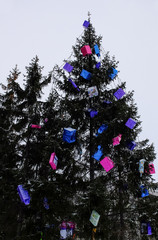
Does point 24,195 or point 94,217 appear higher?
point 24,195

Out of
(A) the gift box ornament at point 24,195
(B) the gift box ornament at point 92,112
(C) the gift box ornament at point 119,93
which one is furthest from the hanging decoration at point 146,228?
(C) the gift box ornament at point 119,93

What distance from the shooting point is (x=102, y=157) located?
23.0 ft

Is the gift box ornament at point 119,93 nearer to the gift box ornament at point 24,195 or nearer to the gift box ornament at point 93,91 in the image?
the gift box ornament at point 93,91

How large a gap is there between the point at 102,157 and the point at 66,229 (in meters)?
2.83

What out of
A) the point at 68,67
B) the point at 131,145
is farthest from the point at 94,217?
the point at 68,67

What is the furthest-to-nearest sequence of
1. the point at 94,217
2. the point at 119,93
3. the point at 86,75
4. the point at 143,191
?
the point at 86,75
the point at 119,93
the point at 143,191
the point at 94,217

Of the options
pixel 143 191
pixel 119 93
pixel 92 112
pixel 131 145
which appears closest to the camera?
pixel 143 191

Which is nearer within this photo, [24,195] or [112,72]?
[24,195]

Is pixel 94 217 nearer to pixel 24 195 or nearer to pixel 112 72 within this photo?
pixel 24 195

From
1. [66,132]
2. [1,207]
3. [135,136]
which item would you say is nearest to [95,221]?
[66,132]

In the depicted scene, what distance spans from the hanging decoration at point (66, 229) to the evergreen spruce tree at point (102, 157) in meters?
0.50

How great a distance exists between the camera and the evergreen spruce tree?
16.7 feet

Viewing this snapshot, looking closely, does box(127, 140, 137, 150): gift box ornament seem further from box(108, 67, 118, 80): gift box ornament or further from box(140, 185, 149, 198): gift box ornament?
box(108, 67, 118, 80): gift box ornament

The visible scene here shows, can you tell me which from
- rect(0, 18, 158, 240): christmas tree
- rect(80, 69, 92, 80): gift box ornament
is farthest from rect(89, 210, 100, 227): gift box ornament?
rect(80, 69, 92, 80): gift box ornament
